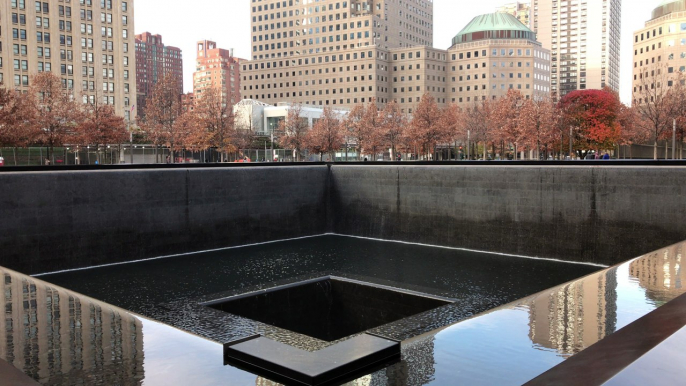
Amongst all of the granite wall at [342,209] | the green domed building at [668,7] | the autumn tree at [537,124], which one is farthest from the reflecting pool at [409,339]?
the green domed building at [668,7]

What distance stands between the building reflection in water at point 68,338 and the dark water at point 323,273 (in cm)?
317

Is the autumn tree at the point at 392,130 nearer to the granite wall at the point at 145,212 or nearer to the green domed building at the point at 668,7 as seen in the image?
the granite wall at the point at 145,212

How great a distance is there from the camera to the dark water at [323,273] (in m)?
11.4

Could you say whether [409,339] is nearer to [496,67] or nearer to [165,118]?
[165,118]

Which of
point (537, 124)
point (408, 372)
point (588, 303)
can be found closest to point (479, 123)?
point (537, 124)

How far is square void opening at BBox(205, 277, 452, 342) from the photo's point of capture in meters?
10.7

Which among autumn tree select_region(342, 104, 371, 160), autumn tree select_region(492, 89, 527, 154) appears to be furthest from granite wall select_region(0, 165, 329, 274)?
autumn tree select_region(342, 104, 371, 160)

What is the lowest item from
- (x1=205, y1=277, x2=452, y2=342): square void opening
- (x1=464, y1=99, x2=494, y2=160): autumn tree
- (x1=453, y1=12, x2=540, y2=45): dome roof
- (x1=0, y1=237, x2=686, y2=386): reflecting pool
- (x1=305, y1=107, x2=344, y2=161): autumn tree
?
(x1=205, y1=277, x2=452, y2=342): square void opening

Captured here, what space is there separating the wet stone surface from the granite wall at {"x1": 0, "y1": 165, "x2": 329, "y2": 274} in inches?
27.9

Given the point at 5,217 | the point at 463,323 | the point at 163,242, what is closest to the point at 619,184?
the point at 463,323

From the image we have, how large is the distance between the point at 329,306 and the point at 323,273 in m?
1.06

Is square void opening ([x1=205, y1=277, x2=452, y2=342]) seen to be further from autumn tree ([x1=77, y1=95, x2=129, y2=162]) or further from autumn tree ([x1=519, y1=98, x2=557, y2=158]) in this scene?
autumn tree ([x1=519, y1=98, x2=557, y2=158])

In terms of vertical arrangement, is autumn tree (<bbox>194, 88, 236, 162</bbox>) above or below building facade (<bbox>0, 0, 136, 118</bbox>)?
below

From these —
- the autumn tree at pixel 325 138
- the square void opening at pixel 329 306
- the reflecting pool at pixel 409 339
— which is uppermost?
the autumn tree at pixel 325 138
